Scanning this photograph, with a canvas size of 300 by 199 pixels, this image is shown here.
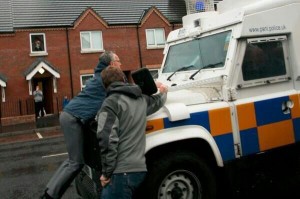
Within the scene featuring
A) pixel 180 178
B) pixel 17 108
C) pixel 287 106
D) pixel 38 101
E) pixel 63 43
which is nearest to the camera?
pixel 180 178

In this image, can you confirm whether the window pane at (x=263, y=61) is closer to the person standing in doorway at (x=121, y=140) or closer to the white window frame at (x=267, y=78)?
the white window frame at (x=267, y=78)

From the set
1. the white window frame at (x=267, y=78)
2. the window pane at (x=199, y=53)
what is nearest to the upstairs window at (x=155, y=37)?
the window pane at (x=199, y=53)

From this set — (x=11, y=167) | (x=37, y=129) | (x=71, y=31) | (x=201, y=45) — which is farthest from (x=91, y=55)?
(x=201, y=45)

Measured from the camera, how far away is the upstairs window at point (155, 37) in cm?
2778

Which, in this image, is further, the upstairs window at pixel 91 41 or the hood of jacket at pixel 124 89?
the upstairs window at pixel 91 41

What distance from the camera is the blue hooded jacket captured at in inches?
174

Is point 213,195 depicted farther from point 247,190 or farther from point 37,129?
point 37,129

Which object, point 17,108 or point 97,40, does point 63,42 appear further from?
point 17,108

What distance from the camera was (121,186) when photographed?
136 inches

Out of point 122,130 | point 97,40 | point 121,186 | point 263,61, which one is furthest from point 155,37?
point 121,186

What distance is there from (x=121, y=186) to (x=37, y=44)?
22821mm

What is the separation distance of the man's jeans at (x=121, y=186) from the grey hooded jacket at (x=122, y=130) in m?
0.05

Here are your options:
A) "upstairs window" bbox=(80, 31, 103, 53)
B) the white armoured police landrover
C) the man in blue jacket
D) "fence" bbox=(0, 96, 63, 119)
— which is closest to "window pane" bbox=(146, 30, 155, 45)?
"upstairs window" bbox=(80, 31, 103, 53)

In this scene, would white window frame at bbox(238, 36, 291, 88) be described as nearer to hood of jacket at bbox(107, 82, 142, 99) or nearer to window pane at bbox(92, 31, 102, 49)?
hood of jacket at bbox(107, 82, 142, 99)
